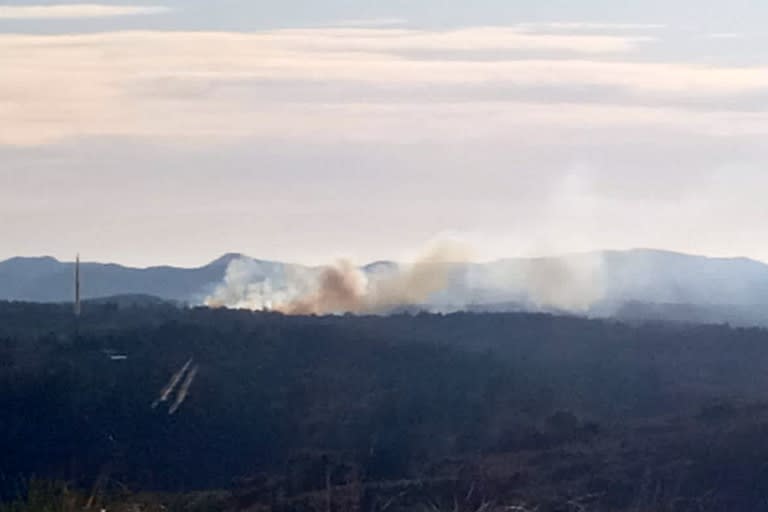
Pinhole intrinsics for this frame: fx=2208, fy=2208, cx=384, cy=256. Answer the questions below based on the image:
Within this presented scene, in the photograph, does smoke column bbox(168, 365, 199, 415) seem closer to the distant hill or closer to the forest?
the forest

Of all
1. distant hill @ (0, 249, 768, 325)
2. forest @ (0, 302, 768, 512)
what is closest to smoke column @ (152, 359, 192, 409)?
forest @ (0, 302, 768, 512)

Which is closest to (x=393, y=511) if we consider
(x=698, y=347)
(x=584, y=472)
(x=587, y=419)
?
(x=584, y=472)

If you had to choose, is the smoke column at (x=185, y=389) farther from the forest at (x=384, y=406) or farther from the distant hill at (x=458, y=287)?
the distant hill at (x=458, y=287)

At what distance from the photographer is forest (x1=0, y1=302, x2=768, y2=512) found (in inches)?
1396

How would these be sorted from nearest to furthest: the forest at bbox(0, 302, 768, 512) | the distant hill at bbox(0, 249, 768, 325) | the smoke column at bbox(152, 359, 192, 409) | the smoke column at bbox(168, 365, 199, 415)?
1. the forest at bbox(0, 302, 768, 512)
2. the smoke column at bbox(168, 365, 199, 415)
3. the smoke column at bbox(152, 359, 192, 409)
4. the distant hill at bbox(0, 249, 768, 325)

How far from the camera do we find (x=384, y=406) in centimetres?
6034

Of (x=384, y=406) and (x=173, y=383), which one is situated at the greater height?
(x=173, y=383)

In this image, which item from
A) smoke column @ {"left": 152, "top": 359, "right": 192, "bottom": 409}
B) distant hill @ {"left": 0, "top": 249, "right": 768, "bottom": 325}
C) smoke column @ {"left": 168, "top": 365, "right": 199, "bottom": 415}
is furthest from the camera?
distant hill @ {"left": 0, "top": 249, "right": 768, "bottom": 325}

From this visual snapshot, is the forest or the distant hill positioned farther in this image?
the distant hill

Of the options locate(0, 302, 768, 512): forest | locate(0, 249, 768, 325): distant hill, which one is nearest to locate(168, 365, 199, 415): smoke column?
locate(0, 302, 768, 512): forest

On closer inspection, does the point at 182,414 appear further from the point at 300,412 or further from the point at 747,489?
the point at 747,489

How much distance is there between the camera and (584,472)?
122 feet

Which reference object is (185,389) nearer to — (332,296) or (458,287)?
(332,296)

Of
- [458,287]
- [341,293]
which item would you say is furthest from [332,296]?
[458,287]
